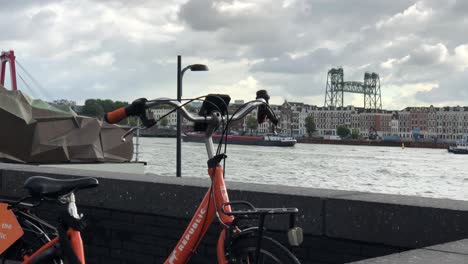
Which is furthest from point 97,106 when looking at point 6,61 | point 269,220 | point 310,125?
point 269,220

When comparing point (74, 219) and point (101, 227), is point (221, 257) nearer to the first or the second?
point (74, 219)

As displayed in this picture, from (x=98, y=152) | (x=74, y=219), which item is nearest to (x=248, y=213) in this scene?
(x=74, y=219)

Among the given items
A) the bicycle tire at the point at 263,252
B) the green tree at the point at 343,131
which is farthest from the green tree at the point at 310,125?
the bicycle tire at the point at 263,252

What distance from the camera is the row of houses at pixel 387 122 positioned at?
183125 millimetres

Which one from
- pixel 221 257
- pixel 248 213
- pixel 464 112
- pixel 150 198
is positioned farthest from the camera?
pixel 464 112

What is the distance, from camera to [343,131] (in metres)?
181

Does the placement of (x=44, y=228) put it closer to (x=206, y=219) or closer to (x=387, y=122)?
(x=206, y=219)

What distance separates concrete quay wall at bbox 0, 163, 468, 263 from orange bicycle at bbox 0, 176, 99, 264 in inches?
43.3

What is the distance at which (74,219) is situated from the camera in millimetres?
3613

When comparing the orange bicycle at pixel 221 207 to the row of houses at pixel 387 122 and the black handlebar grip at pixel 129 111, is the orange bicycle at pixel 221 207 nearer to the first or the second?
the black handlebar grip at pixel 129 111

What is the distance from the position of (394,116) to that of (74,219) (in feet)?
628

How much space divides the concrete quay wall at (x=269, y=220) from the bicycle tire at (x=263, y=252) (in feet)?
3.91

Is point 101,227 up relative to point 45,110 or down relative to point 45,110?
down

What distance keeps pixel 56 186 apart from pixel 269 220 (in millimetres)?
1404
